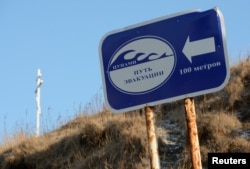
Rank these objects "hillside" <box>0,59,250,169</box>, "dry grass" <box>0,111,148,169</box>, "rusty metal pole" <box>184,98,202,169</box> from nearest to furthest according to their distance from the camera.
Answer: "rusty metal pole" <box>184,98,202,169</box> < "hillside" <box>0,59,250,169</box> < "dry grass" <box>0,111,148,169</box>

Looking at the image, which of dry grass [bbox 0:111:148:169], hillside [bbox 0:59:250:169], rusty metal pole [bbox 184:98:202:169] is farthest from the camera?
dry grass [bbox 0:111:148:169]

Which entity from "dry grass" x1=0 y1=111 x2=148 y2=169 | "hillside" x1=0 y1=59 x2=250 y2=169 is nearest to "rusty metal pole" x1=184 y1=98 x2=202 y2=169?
"hillside" x1=0 y1=59 x2=250 y2=169

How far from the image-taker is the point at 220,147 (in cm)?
562

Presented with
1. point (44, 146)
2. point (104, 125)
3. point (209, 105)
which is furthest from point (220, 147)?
point (44, 146)

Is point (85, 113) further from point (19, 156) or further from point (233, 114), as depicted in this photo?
point (233, 114)

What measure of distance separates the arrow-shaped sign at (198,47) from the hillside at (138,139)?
3.12m

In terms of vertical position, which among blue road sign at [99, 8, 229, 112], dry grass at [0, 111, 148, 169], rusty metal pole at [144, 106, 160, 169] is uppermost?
blue road sign at [99, 8, 229, 112]

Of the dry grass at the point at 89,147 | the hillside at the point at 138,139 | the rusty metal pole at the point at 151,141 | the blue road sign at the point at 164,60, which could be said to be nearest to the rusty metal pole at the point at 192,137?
the blue road sign at the point at 164,60

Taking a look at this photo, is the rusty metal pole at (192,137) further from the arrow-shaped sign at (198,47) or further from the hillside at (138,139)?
the hillside at (138,139)

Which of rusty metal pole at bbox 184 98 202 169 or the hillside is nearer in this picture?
rusty metal pole at bbox 184 98 202 169

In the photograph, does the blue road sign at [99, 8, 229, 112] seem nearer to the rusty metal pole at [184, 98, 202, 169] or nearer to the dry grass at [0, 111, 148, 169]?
the rusty metal pole at [184, 98, 202, 169]

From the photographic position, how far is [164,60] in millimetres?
2350

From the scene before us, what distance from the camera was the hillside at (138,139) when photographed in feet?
19.1

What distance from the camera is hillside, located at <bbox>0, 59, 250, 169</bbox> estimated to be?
582 centimetres
